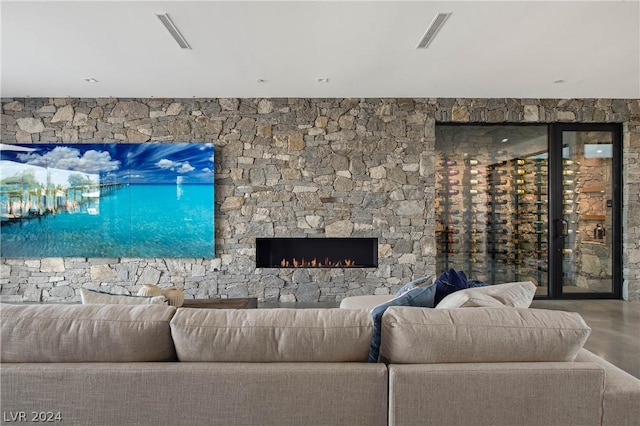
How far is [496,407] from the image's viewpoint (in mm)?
1284

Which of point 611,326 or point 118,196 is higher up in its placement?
point 118,196

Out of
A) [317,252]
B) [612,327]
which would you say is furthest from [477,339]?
[317,252]

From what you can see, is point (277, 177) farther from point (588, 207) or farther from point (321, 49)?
point (588, 207)

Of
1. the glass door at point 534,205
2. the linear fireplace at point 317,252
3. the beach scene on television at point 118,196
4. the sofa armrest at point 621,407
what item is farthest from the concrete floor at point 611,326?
the sofa armrest at point 621,407

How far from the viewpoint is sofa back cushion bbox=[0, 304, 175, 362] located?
4.36 feet

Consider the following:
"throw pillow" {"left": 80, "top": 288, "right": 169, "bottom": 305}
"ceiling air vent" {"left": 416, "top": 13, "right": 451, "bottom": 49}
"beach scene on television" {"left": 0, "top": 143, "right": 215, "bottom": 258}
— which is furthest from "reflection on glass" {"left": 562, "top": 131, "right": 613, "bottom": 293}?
"throw pillow" {"left": 80, "top": 288, "right": 169, "bottom": 305}

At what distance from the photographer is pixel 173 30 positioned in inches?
120

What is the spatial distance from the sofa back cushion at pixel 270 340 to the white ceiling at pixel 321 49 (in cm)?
225

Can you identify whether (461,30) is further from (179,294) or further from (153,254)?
(153,254)

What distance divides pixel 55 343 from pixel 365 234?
3.88 meters

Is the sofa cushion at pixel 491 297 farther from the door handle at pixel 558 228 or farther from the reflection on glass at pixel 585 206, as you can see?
the reflection on glass at pixel 585 206

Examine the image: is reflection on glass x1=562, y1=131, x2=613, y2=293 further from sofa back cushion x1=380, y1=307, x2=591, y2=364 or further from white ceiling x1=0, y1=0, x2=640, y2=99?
sofa back cushion x1=380, y1=307, x2=591, y2=364

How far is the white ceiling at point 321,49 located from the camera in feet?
9.10

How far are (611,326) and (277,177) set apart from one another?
3.90 metres
